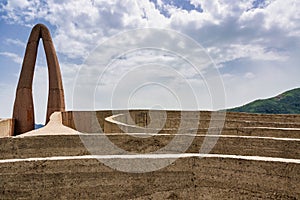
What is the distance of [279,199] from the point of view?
12.8 feet

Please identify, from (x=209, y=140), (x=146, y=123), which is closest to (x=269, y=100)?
(x=146, y=123)

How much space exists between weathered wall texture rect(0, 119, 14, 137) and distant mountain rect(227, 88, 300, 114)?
55847 mm

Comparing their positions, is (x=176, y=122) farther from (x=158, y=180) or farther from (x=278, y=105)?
(x=278, y=105)

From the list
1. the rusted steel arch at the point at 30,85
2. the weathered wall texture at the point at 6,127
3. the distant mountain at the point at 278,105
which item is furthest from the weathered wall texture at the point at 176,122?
the distant mountain at the point at 278,105

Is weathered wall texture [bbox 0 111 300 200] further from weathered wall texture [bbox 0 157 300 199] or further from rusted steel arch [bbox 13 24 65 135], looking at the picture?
rusted steel arch [bbox 13 24 65 135]

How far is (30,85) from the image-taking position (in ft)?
57.7

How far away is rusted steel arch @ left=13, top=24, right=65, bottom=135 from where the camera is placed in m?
17.3

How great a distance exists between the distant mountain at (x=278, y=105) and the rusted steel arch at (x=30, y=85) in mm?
53270

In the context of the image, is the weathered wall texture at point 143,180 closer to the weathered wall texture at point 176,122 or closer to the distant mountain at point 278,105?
the weathered wall texture at point 176,122

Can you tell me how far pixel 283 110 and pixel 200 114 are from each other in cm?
5817

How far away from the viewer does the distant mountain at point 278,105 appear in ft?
217

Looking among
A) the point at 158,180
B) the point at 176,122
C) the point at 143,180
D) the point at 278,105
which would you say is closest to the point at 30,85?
the point at 176,122

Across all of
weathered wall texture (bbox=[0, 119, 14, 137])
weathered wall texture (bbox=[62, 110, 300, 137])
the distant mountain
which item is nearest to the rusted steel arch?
weathered wall texture (bbox=[0, 119, 14, 137])

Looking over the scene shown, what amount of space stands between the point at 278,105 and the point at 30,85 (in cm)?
6559
